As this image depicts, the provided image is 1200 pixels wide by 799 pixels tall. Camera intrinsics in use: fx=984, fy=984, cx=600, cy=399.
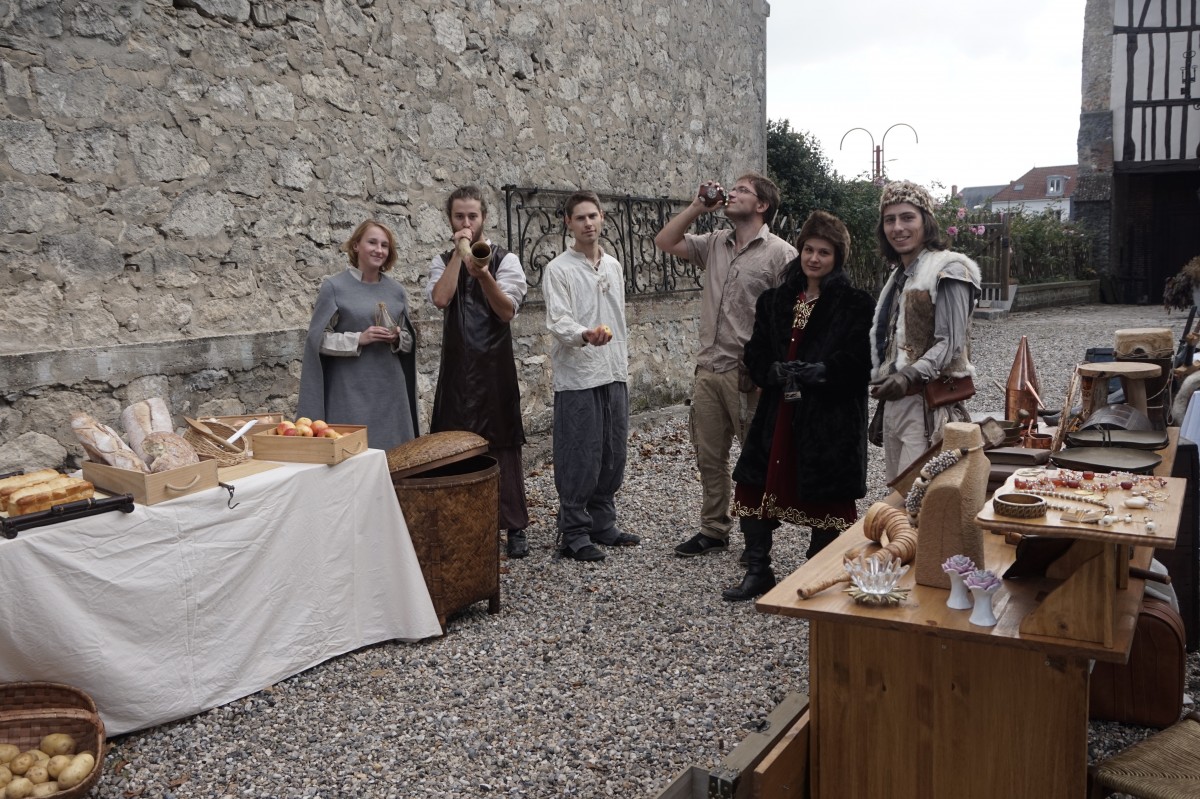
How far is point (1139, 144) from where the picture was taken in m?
18.2

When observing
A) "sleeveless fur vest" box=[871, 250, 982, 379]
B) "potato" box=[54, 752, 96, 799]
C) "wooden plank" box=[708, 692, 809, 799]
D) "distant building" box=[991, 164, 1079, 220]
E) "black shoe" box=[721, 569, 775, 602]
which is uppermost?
"distant building" box=[991, 164, 1079, 220]

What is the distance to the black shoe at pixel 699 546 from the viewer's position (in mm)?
4758

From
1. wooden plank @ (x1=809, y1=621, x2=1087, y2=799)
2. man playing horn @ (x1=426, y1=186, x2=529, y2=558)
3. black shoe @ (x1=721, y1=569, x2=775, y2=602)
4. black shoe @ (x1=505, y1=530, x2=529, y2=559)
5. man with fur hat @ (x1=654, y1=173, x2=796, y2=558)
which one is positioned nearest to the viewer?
wooden plank @ (x1=809, y1=621, x2=1087, y2=799)

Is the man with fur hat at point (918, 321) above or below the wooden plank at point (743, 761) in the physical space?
above

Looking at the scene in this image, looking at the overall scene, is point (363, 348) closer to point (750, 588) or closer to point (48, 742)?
point (750, 588)

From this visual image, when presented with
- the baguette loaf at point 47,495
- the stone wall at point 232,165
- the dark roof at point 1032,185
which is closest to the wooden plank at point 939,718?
the baguette loaf at point 47,495

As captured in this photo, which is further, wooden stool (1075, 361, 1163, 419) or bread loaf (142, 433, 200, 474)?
wooden stool (1075, 361, 1163, 419)

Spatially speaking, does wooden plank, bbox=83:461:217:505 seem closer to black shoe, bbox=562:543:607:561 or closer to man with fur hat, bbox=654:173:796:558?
black shoe, bbox=562:543:607:561

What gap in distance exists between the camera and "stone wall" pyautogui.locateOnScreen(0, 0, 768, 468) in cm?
422

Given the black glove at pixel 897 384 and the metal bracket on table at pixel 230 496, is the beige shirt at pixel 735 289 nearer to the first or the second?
the black glove at pixel 897 384

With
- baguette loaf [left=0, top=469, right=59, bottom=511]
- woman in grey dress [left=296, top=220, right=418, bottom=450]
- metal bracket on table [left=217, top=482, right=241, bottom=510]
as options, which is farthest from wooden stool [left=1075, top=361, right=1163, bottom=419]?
baguette loaf [left=0, top=469, right=59, bottom=511]

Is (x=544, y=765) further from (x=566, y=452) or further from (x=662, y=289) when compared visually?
(x=662, y=289)

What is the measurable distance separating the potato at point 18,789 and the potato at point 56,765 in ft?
0.24

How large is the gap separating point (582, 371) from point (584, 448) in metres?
0.37
